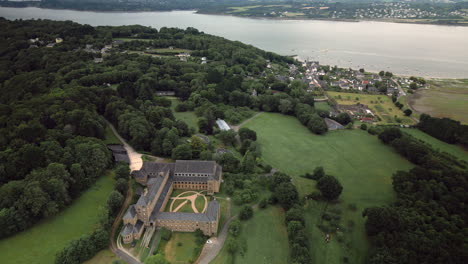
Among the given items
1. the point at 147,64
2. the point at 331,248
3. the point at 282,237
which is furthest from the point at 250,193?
the point at 147,64

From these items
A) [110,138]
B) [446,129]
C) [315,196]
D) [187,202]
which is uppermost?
[446,129]

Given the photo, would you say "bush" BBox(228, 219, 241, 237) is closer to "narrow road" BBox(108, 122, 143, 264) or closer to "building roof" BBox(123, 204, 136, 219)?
"narrow road" BBox(108, 122, 143, 264)

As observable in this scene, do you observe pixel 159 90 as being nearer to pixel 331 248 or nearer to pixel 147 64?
pixel 147 64

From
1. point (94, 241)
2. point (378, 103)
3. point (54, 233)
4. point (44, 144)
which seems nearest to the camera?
point (94, 241)

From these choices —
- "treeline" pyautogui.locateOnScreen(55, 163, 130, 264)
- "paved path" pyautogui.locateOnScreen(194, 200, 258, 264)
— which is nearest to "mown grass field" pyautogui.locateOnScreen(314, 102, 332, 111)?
"paved path" pyautogui.locateOnScreen(194, 200, 258, 264)

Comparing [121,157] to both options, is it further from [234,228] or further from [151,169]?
[234,228]

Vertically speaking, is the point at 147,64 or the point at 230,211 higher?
the point at 147,64

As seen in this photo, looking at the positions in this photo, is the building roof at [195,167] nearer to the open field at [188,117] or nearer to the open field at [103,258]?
the open field at [103,258]

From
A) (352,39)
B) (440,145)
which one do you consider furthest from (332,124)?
(352,39)

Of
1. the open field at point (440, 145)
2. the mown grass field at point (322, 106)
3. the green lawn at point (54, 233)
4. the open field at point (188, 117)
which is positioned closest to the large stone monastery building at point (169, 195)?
the green lawn at point (54, 233)
